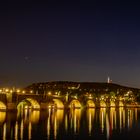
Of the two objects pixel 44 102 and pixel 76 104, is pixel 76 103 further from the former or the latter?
pixel 44 102

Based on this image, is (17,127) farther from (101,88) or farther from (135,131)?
(101,88)

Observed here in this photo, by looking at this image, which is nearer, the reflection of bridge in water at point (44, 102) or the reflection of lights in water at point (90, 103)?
the reflection of bridge in water at point (44, 102)

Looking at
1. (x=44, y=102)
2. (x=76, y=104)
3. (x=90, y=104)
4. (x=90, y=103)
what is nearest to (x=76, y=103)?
(x=76, y=104)

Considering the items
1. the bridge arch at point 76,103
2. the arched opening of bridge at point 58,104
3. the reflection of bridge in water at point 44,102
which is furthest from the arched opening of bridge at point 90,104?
the arched opening of bridge at point 58,104

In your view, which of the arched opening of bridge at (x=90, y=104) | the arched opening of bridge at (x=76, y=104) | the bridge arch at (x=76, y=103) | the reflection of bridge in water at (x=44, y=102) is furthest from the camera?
the arched opening of bridge at (x=90, y=104)

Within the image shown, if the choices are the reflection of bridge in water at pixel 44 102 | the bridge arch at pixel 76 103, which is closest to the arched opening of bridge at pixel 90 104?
the reflection of bridge in water at pixel 44 102

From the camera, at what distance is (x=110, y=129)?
170 feet

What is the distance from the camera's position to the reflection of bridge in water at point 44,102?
72869 millimetres

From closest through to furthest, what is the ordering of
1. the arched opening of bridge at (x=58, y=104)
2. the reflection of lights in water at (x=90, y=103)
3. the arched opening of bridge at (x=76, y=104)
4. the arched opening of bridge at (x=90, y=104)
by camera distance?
the arched opening of bridge at (x=58, y=104), the arched opening of bridge at (x=76, y=104), the arched opening of bridge at (x=90, y=104), the reflection of lights in water at (x=90, y=103)

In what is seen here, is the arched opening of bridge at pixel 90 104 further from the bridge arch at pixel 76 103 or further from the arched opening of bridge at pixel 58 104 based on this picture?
the arched opening of bridge at pixel 58 104

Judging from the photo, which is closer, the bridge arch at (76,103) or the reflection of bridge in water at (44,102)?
the reflection of bridge in water at (44,102)

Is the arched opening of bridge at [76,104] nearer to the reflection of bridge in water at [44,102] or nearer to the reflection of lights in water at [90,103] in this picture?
the reflection of bridge in water at [44,102]

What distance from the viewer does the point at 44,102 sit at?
292 feet

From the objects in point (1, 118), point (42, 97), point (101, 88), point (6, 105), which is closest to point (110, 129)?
point (1, 118)
